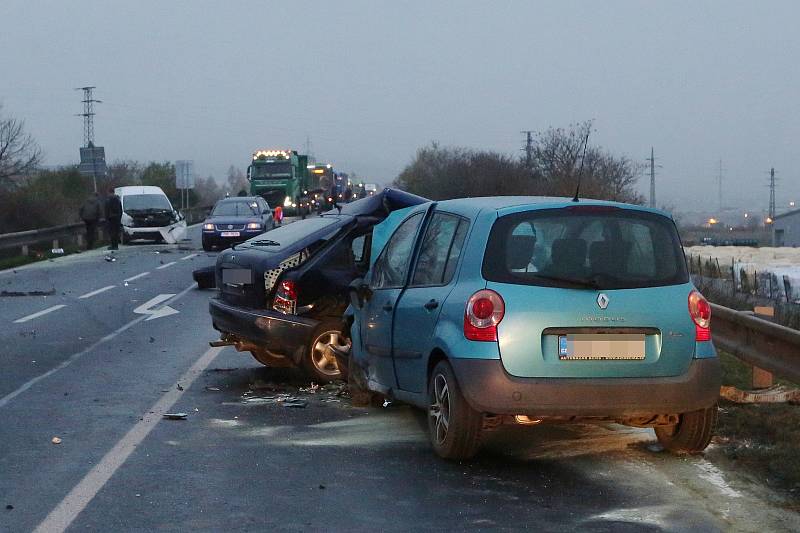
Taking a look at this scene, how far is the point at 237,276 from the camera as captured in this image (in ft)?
35.0

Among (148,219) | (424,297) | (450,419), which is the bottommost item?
(450,419)

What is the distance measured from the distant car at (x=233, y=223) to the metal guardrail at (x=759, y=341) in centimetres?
2299

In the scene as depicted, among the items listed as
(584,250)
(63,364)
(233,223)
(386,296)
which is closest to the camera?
(584,250)

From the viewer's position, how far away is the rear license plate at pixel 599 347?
22.1 ft

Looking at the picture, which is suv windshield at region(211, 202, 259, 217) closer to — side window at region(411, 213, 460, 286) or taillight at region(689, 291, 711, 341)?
side window at region(411, 213, 460, 286)

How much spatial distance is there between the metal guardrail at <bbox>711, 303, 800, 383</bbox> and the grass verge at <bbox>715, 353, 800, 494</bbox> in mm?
330

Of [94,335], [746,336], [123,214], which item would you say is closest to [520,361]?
[746,336]

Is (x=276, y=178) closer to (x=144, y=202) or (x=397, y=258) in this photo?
(x=144, y=202)

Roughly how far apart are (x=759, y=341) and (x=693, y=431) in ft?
6.82

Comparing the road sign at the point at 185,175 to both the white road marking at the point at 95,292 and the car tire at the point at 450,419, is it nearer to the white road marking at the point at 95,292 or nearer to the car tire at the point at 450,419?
the white road marking at the point at 95,292

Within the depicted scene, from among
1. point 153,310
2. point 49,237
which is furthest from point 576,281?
point 49,237

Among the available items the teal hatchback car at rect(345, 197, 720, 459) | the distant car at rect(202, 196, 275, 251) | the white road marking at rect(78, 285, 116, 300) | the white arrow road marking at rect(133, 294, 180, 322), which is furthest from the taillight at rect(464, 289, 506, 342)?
the distant car at rect(202, 196, 275, 251)

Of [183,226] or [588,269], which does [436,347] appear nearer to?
[588,269]

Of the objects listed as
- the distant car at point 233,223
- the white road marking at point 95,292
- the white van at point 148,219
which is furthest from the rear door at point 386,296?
the white van at point 148,219
